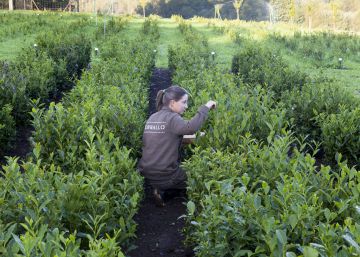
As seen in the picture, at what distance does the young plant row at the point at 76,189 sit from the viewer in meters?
2.49

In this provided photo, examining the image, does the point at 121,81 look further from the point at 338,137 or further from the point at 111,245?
the point at 111,245

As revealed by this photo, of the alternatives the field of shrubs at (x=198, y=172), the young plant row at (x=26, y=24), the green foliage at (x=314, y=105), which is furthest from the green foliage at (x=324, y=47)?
the young plant row at (x=26, y=24)

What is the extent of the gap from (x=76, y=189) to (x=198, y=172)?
3.77ft

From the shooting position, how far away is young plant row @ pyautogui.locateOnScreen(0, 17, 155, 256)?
2488 millimetres

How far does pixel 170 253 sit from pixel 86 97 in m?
2.39

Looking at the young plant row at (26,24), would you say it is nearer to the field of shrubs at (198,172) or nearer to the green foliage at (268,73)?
the green foliage at (268,73)

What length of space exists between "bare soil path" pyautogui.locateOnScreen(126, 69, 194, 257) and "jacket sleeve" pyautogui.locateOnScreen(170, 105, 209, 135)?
0.68 m

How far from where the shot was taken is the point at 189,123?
4836 mm

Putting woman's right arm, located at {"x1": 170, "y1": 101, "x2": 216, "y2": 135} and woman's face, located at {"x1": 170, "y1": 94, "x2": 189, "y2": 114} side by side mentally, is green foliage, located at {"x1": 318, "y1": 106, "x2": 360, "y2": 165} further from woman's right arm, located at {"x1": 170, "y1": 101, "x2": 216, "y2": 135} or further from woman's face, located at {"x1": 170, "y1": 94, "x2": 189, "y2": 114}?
woman's face, located at {"x1": 170, "y1": 94, "x2": 189, "y2": 114}

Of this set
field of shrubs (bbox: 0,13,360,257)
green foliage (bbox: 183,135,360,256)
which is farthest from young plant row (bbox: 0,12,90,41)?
green foliage (bbox: 183,135,360,256)

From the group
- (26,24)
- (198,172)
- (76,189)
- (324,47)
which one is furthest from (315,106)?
(26,24)

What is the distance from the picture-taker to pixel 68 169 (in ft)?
14.3

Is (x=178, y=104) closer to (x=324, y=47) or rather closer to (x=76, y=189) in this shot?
(x=76, y=189)

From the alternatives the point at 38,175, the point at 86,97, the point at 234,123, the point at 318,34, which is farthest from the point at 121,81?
the point at 318,34
